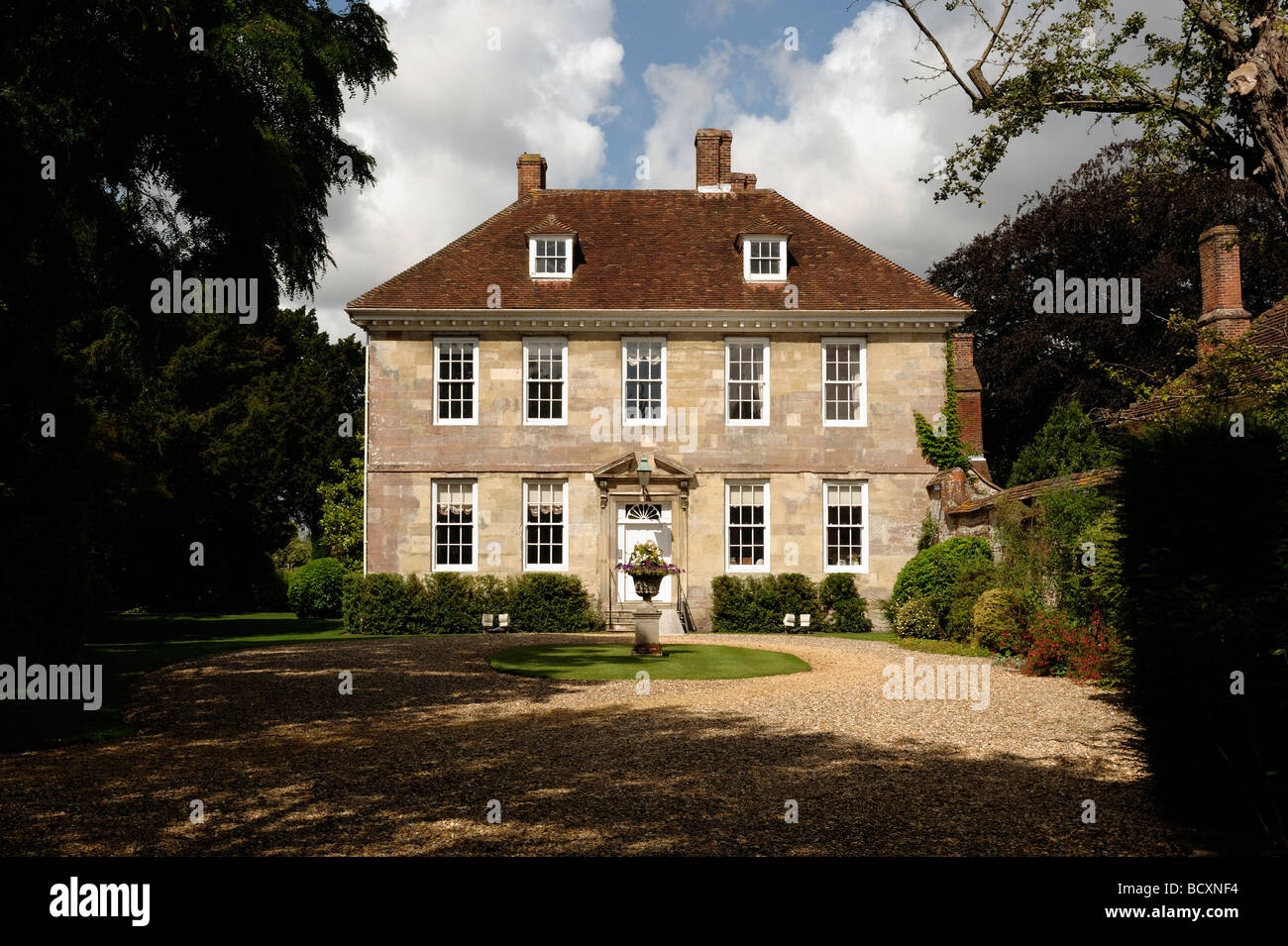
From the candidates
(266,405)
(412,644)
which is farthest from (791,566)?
(266,405)

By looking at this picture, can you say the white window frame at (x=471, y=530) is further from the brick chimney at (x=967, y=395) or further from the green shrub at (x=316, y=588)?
the brick chimney at (x=967, y=395)

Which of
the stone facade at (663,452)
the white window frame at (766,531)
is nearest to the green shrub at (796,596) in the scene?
the stone facade at (663,452)

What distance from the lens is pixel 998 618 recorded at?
620 inches

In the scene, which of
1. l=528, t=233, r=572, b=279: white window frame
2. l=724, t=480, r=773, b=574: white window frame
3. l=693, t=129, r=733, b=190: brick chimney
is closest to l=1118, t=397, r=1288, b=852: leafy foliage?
l=724, t=480, r=773, b=574: white window frame

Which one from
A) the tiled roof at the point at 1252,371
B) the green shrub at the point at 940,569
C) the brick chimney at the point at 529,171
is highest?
the brick chimney at the point at 529,171

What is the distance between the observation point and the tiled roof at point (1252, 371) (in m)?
9.95

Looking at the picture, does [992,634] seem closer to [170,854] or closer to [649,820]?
[649,820]

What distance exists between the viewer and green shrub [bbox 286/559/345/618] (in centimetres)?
2881

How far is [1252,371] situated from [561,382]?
15797 mm

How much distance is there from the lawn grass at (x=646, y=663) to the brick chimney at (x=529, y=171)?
14338mm

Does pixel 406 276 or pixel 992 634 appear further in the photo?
pixel 406 276

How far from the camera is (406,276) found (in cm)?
2372

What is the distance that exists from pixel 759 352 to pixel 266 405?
942 inches

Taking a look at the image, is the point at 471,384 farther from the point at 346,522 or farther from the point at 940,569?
the point at 940,569
